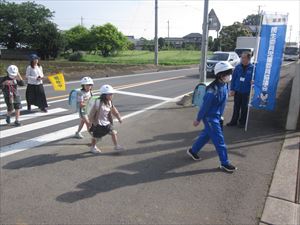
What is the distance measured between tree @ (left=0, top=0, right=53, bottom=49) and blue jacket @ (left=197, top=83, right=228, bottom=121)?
191 ft

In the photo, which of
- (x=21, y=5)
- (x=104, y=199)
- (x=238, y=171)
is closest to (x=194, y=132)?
(x=238, y=171)

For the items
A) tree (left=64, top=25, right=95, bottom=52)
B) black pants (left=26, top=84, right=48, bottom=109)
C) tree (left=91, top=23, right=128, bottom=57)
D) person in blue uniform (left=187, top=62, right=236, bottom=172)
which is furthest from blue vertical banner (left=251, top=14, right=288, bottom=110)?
tree (left=64, top=25, right=95, bottom=52)

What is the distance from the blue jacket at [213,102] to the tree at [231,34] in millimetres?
62019

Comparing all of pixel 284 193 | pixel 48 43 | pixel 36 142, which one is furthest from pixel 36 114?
pixel 48 43

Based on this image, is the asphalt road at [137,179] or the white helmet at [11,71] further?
the white helmet at [11,71]

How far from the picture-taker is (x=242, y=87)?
812cm

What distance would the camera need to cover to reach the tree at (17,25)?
59531mm

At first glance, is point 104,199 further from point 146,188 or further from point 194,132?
point 194,132

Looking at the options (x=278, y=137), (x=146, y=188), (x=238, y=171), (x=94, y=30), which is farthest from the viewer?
(x=94, y=30)

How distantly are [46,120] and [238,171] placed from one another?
598 centimetres

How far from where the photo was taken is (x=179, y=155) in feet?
20.5

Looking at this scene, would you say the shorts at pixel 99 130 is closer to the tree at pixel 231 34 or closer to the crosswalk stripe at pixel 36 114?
the crosswalk stripe at pixel 36 114

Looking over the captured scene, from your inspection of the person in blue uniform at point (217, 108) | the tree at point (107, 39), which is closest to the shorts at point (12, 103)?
the person in blue uniform at point (217, 108)

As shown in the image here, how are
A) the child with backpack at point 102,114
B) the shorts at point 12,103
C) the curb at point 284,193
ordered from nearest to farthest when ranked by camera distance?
the curb at point 284,193 < the child with backpack at point 102,114 < the shorts at point 12,103
